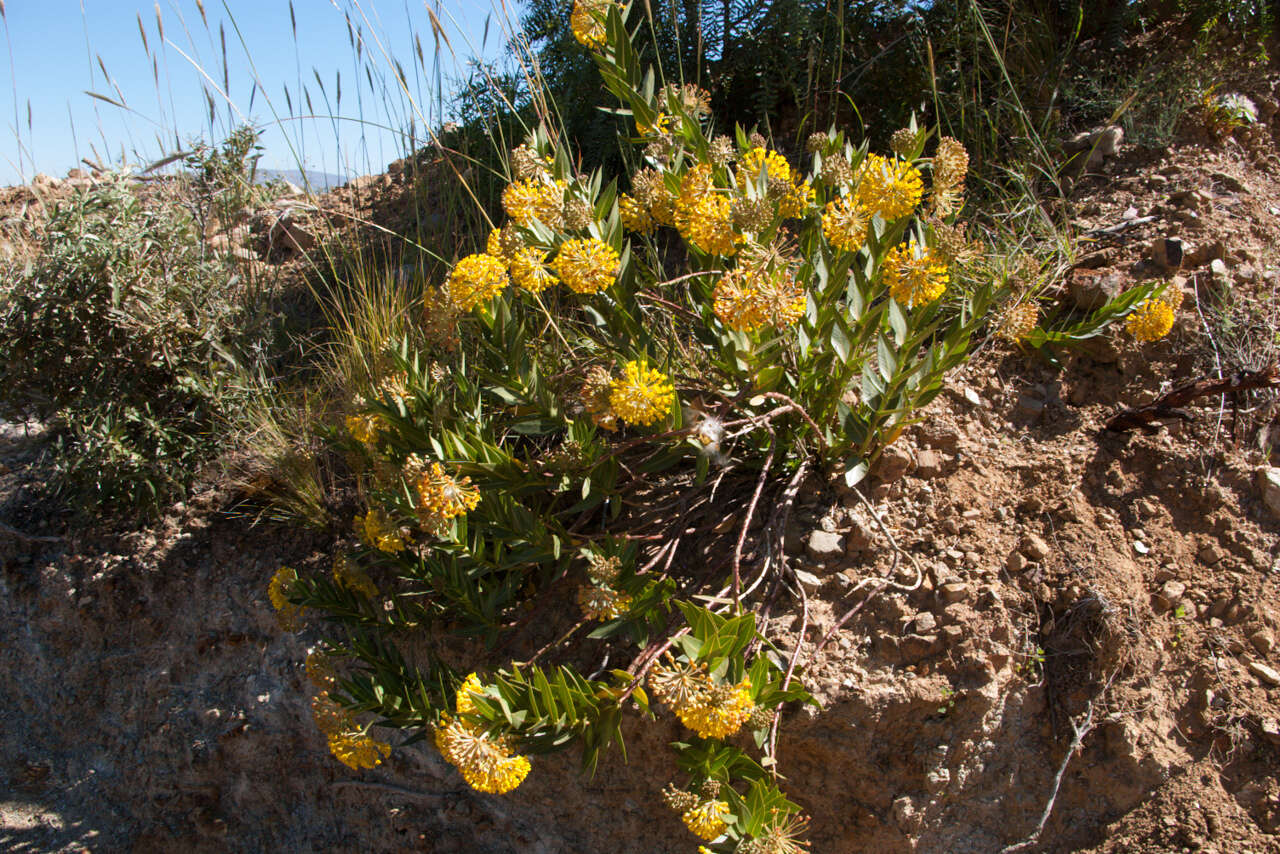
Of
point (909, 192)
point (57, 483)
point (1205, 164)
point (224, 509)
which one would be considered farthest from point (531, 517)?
point (1205, 164)

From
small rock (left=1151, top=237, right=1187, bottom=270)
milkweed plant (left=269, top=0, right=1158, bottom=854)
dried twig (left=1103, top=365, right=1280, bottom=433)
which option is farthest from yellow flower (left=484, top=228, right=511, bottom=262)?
small rock (left=1151, top=237, right=1187, bottom=270)

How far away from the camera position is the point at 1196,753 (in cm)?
232

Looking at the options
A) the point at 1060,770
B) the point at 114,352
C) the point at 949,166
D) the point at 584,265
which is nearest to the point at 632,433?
the point at 584,265

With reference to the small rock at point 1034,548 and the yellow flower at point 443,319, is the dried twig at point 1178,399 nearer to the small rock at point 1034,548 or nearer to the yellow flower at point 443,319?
the small rock at point 1034,548

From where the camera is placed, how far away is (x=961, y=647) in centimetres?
234

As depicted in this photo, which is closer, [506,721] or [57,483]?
[506,721]

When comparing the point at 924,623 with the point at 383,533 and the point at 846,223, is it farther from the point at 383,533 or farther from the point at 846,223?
the point at 383,533

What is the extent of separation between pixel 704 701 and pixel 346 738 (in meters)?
0.96

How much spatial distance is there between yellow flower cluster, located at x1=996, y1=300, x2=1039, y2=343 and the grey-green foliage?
296 centimetres

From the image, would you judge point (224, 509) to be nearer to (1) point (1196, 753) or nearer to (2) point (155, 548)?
(2) point (155, 548)

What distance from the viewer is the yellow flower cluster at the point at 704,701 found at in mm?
1807

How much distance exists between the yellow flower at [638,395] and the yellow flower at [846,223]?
59cm

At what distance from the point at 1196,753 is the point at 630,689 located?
64.5 inches

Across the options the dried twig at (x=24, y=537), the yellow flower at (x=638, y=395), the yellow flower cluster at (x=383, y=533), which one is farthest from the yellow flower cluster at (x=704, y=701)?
the dried twig at (x=24, y=537)
